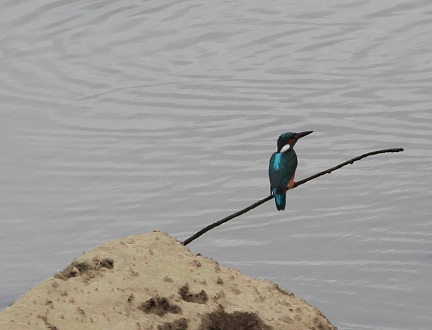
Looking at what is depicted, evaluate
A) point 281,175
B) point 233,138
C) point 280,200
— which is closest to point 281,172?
point 281,175

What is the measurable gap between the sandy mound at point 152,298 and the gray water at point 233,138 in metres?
5.05

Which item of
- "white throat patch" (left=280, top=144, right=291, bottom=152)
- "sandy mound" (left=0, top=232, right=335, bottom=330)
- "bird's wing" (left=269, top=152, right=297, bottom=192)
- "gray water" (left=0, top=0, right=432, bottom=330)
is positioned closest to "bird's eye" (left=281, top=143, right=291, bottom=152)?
"white throat patch" (left=280, top=144, right=291, bottom=152)

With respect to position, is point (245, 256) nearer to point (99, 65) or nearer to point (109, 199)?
point (109, 199)

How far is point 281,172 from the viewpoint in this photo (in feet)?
30.8

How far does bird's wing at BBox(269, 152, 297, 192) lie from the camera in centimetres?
934

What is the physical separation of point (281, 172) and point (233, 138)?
37.0ft

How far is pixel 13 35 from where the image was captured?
90.7ft

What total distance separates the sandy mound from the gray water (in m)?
5.05

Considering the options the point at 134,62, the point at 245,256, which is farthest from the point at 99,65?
the point at 245,256

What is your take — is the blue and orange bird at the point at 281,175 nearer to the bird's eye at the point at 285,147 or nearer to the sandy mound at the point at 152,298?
the bird's eye at the point at 285,147

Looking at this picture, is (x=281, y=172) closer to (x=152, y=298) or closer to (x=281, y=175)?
(x=281, y=175)

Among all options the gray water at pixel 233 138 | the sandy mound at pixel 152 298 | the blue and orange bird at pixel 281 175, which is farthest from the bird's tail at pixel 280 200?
the gray water at pixel 233 138

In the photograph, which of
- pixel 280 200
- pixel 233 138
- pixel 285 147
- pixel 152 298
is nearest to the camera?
pixel 152 298

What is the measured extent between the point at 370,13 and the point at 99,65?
590cm
